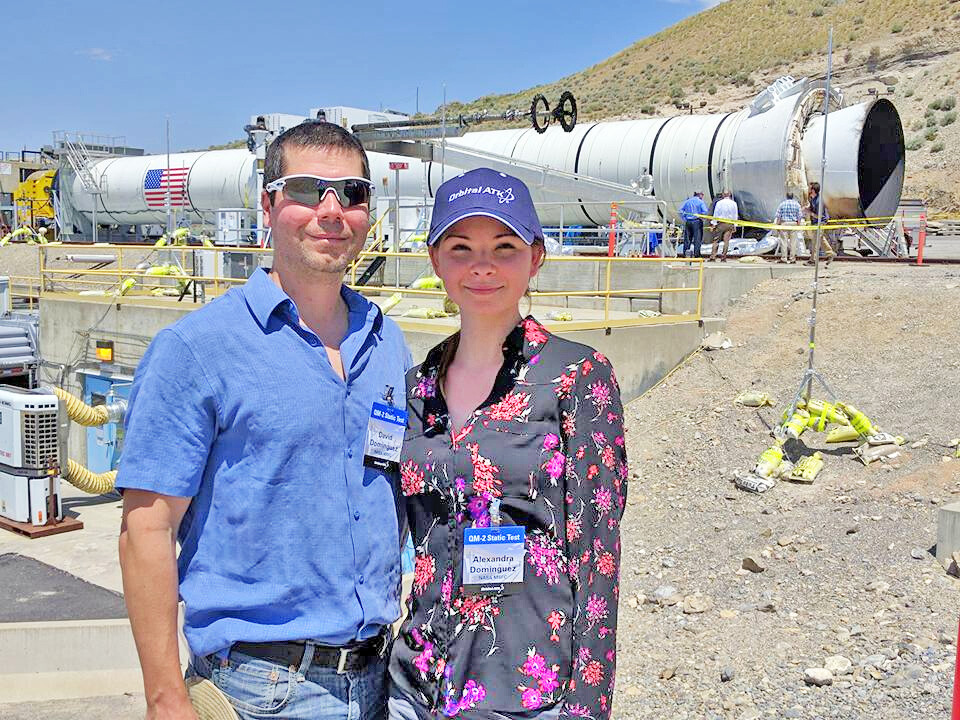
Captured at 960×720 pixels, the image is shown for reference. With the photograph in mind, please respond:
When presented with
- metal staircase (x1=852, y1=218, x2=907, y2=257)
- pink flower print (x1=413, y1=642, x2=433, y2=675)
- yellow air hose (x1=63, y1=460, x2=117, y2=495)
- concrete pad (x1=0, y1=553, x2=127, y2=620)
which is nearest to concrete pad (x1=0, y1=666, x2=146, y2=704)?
concrete pad (x1=0, y1=553, x2=127, y2=620)

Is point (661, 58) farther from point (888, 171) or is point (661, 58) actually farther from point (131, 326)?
point (131, 326)

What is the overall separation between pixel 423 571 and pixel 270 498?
1.27ft

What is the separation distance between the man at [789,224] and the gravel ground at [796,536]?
3481 mm

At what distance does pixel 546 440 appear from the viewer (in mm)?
2096

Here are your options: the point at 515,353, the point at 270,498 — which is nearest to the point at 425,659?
the point at 270,498

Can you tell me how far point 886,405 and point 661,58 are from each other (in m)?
74.7

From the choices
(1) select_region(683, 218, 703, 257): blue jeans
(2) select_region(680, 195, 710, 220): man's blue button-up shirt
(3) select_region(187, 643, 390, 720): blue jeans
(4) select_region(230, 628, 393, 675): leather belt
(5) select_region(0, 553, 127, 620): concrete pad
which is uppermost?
(2) select_region(680, 195, 710, 220): man's blue button-up shirt

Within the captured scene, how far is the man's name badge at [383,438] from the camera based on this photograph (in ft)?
7.26

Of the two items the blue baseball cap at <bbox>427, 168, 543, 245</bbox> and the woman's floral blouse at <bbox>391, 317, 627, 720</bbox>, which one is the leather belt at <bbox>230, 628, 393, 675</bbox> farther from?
the blue baseball cap at <bbox>427, 168, 543, 245</bbox>

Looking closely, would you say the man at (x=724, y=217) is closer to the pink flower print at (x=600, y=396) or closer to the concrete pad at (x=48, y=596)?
the concrete pad at (x=48, y=596)

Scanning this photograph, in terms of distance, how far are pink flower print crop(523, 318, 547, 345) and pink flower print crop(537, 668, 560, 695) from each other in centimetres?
74

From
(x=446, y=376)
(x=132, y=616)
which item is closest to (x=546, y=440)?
(x=446, y=376)

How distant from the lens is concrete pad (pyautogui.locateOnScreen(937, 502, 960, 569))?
6254 millimetres

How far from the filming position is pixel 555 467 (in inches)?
81.7
